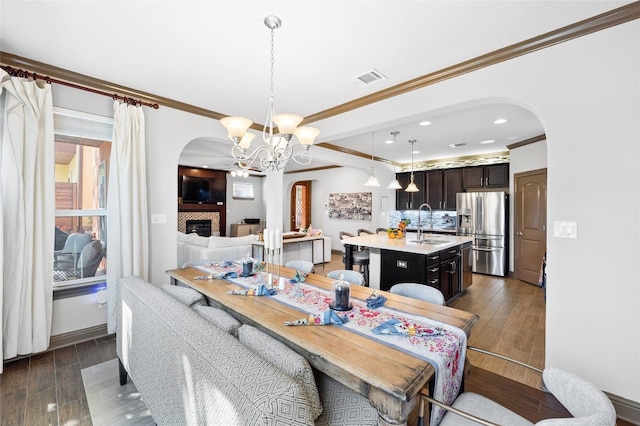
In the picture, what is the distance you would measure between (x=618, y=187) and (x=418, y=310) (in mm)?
1601

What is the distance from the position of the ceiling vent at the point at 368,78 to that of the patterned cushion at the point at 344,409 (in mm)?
2574

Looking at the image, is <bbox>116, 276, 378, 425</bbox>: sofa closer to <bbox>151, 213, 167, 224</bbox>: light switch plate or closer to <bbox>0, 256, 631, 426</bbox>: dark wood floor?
<bbox>0, 256, 631, 426</bbox>: dark wood floor

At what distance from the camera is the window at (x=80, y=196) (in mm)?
→ 2750

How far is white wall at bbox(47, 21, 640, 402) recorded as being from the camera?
5.95 ft

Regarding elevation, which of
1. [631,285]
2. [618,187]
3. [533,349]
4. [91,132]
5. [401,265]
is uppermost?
[91,132]

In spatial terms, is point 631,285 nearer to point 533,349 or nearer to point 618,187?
point 618,187

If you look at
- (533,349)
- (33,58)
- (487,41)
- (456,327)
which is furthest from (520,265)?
(33,58)

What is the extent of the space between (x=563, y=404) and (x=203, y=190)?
9.32 m

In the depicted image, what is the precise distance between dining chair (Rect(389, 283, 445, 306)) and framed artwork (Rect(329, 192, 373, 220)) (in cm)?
570

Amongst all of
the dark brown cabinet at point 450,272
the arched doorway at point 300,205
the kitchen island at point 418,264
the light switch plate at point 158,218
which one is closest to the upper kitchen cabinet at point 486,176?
the kitchen island at point 418,264

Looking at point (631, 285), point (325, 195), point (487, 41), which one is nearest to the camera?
point (631, 285)

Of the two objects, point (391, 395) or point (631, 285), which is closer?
point (391, 395)

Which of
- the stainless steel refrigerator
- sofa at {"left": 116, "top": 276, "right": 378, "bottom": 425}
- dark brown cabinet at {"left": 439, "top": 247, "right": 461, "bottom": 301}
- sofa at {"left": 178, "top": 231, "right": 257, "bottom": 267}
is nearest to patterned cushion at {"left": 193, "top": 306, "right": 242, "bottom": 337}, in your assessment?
sofa at {"left": 116, "top": 276, "right": 378, "bottom": 425}

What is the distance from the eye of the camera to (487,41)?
2.18 m
